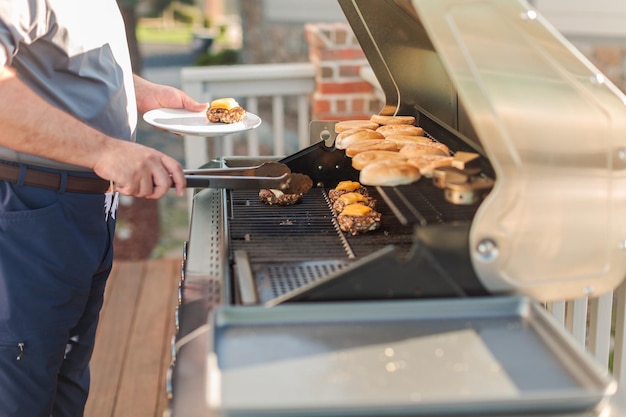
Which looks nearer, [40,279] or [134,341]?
[40,279]

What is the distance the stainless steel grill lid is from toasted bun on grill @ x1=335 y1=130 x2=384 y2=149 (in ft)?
2.15

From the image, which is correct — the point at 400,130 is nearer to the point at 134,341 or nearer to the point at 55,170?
the point at 55,170

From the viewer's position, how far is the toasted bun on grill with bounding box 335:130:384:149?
196 centimetres

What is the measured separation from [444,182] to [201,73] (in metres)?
2.50

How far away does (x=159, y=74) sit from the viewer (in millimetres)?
12797

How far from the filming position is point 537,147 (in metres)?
1.31

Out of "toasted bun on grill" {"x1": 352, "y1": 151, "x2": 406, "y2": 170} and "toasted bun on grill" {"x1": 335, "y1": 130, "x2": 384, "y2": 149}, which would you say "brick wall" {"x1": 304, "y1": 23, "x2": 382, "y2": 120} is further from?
"toasted bun on grill" {"x1": 352, "y1": 151, "x2": 406, "y2": 170}

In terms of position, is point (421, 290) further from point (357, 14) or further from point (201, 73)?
point (201, 73)

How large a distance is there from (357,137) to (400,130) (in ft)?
0.39

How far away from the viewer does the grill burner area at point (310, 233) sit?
1.45m

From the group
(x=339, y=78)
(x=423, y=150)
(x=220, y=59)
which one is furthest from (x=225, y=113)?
(x=220, y=59)

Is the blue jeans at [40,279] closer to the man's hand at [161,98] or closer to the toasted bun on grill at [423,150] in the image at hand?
the man's hand at [161,98]

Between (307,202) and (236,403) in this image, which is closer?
(236,403)

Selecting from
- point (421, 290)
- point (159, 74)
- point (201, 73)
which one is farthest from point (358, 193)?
point (159, 74)
